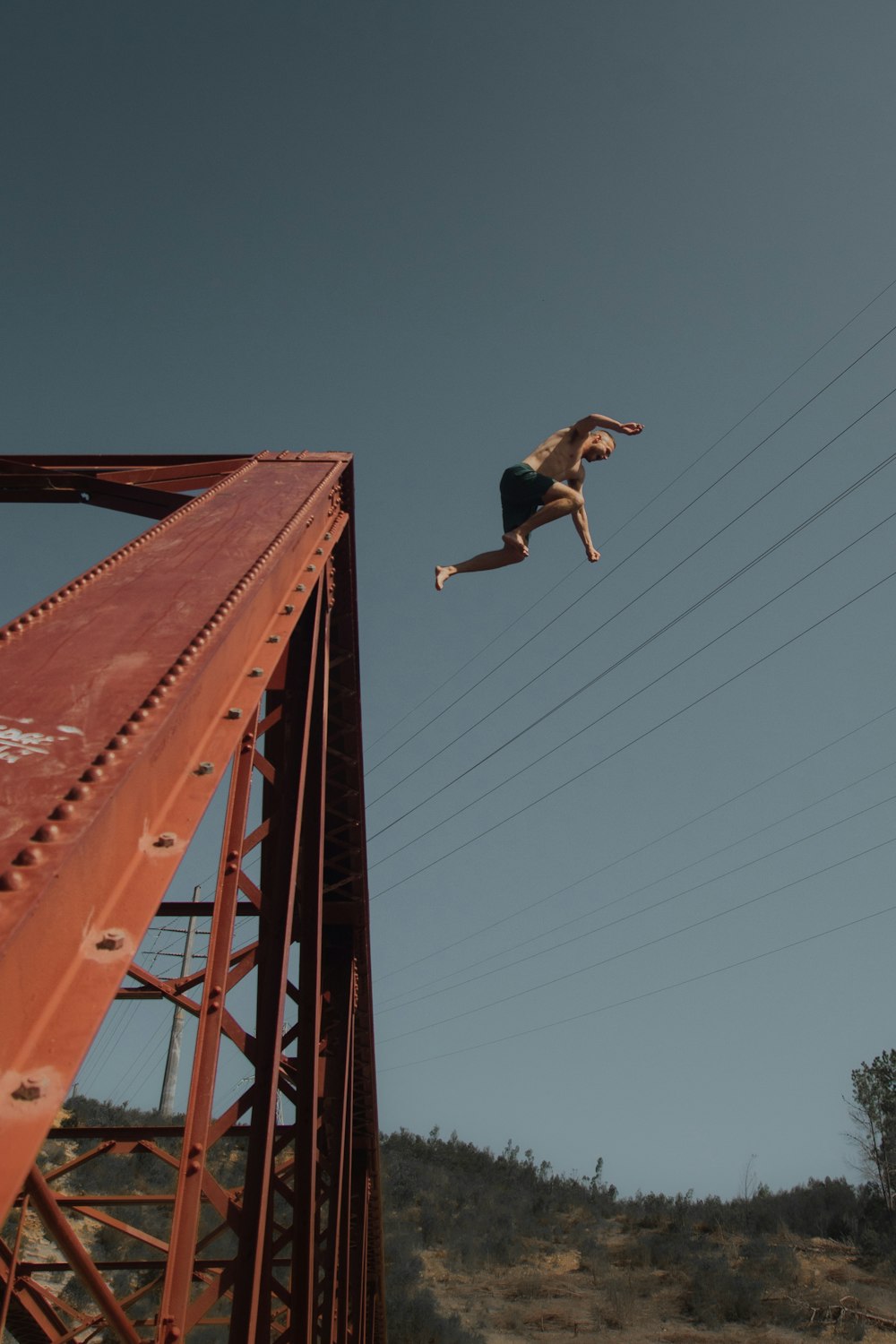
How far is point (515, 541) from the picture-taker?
621cm

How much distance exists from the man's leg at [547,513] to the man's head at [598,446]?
0.28 m

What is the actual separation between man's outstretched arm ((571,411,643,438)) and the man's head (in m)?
0.07

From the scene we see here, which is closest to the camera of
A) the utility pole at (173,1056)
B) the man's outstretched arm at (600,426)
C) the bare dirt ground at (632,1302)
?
the man's outstretched arm at (600,426)

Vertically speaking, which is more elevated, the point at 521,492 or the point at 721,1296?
the point at 521,492

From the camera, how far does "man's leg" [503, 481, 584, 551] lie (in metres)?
6.17

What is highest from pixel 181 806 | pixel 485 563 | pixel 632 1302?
pixel 485 563

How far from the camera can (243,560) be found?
2764mm

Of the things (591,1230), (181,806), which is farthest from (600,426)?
(591,1230)

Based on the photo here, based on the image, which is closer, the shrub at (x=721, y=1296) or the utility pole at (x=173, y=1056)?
the shrub at (x=721, y=1296)

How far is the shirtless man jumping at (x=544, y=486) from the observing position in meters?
6.15

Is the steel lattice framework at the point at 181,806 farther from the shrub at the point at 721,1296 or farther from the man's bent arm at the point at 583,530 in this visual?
the shrub at the point at 721,1296

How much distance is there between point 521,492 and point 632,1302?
65.9 feet

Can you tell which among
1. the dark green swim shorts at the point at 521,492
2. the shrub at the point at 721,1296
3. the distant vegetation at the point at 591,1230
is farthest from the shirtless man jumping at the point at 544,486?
the shrub at the point at 721,1296

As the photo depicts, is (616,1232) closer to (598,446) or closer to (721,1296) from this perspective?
(721,1296)
